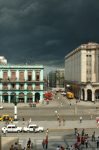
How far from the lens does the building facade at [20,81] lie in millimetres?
115312

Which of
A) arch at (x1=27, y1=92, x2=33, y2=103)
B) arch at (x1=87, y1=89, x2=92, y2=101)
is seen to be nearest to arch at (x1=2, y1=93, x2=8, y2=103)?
arch at (x1=27, y1=92, x2=33, y2=103)

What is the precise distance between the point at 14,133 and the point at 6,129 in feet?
4.32

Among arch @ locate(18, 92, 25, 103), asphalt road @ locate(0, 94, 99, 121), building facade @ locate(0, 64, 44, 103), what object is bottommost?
asphalt road @ locate(0, 94, 99, 121)

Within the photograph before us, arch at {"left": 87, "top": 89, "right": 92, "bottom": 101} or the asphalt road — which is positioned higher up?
arch at {"left": 87, "top": 89, "right": 92, "bottom": 101}

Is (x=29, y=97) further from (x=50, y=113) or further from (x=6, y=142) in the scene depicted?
Result: (x=6, y=142)

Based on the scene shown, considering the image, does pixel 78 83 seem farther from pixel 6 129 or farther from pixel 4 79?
pixel 6 129

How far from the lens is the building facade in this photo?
115312 millimetres

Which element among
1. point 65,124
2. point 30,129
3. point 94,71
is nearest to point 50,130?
point 30,129

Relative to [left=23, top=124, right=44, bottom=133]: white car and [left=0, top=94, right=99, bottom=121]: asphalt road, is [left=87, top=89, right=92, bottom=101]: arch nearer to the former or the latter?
[left=0, top=94, right=99, bottom=121]: asphalt road

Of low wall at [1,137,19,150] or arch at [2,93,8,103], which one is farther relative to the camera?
arch at [2,93,8,103]

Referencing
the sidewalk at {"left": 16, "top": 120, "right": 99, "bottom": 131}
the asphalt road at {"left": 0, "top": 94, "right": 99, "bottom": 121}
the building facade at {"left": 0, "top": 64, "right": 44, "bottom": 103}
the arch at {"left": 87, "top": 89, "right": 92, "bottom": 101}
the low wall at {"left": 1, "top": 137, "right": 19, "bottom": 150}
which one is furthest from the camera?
the arch at {"left": 87, "top": 89, "right": 92, "bottom": 101}

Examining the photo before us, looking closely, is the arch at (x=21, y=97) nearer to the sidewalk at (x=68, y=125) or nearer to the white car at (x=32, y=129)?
the sidewalk at (x=68, y=125)

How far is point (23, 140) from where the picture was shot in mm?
49094

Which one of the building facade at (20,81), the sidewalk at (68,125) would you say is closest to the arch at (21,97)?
the building facade at (20,81)
